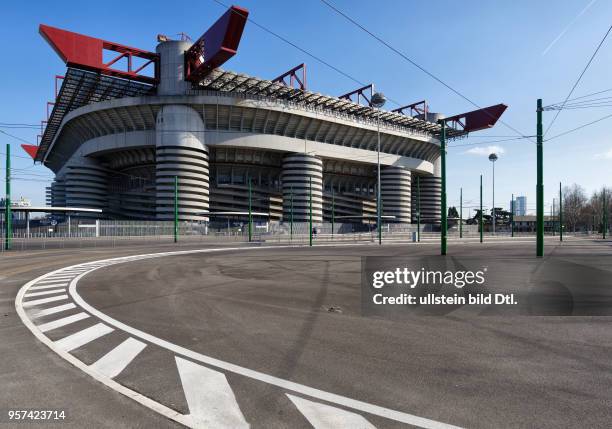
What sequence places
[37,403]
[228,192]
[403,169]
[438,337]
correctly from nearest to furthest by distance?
[37,403], [438,337], [228,192], [403,169]

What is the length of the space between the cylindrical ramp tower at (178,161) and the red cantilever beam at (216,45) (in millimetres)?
6047

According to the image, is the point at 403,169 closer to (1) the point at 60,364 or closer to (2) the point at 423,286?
(2) the point at 423,286

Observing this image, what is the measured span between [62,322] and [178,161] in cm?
4920

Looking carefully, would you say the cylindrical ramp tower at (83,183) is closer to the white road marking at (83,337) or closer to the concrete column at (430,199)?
the white road marking at (83,337)

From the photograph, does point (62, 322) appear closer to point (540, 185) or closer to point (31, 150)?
point (540, 185)

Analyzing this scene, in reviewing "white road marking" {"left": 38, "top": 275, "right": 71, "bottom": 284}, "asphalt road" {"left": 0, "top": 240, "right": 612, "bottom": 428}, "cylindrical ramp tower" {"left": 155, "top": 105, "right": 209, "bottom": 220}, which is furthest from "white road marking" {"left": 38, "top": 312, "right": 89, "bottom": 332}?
"cylindrical ramp tower" {"left": 155, "top": 105, "right": 209, "bottom": 220}

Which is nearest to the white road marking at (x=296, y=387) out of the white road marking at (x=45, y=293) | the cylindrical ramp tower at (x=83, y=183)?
the white road marking at (x=45, y=293)

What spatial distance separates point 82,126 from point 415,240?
5735cm

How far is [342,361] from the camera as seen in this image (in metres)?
4.94

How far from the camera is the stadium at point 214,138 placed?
172 ft

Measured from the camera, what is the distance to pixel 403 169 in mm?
78812

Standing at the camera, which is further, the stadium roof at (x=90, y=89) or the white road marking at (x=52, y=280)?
the stadium roof at (x=90, y=89)

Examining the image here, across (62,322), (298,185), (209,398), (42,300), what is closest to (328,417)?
(209,398)

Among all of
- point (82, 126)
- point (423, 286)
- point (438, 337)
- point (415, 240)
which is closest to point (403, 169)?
point (415, 240)
